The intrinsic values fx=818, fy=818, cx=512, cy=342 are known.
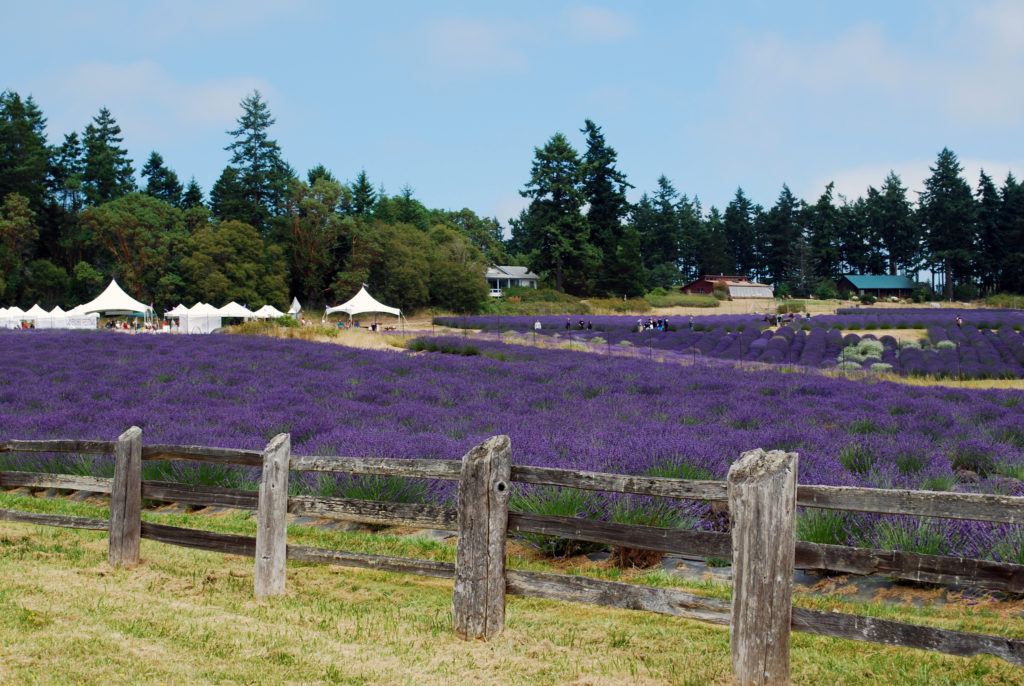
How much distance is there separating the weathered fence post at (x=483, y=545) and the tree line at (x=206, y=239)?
6317cm

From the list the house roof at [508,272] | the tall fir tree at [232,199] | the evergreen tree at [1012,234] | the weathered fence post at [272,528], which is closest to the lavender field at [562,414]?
the weathered fence post at [272,528]

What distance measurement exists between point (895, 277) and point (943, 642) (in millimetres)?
107901

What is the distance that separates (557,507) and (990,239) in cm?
10464

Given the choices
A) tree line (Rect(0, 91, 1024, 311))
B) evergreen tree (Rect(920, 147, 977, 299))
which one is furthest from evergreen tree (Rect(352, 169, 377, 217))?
evergreen tree (Rect(920, 147, 977, 299))

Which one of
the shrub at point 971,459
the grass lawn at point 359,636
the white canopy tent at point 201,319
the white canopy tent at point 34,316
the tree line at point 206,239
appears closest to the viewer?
the grass lawn at point 359,636

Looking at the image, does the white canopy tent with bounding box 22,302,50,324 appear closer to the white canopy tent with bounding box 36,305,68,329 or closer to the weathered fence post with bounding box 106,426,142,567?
the white canopy tent with bounding box 36,305,68,329

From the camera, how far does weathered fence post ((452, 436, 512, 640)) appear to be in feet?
15.9

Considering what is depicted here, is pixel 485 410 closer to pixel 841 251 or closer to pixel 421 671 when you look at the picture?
pixel 421 671

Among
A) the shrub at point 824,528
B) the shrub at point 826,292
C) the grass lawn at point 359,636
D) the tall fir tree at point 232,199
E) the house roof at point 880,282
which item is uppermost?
the tall fir tree at point 232,199

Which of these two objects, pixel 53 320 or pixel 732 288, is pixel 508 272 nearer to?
pixel 732 288

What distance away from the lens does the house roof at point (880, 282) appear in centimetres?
9781

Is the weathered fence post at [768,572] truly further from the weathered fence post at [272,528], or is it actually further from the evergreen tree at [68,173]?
the evergreen tree at [68,173]

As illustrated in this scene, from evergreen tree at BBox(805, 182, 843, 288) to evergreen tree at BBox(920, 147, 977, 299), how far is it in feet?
36.5

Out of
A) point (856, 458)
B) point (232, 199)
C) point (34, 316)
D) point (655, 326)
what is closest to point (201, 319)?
point (34, 316)
